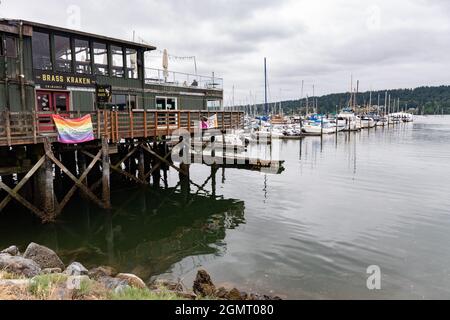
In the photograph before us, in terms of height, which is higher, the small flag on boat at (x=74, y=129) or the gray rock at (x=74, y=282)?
the small flag on boat at (x=74, y=129)

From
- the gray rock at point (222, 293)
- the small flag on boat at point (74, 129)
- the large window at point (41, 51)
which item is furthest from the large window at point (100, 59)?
the gray rock at point (222, 293)

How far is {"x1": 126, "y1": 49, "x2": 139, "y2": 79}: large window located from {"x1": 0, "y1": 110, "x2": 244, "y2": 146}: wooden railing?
162 inches

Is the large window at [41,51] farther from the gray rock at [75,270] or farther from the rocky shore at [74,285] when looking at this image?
the gray rock at [75,270]

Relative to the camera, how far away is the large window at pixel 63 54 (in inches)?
798

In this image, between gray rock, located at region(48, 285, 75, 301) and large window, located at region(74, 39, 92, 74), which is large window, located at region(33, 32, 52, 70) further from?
gray rock, located at region(48, 285, 75, 301)

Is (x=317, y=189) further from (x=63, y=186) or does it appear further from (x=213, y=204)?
(x=63, y=186)

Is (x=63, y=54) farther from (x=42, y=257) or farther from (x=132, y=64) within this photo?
(x=42, y=257)

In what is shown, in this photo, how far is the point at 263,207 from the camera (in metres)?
20.8

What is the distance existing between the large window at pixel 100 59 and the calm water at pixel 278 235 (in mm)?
7644

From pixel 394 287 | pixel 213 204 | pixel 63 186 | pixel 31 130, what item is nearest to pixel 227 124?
pixel 213 204

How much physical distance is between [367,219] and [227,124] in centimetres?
1343

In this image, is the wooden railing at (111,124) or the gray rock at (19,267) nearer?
the gray rock at (19,267)

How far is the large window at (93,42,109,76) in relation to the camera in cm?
2225

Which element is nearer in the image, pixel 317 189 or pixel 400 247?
pixel 400 247
